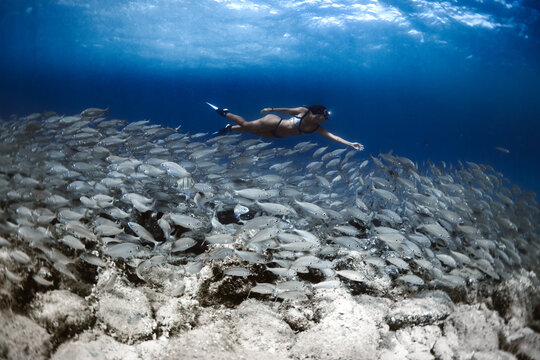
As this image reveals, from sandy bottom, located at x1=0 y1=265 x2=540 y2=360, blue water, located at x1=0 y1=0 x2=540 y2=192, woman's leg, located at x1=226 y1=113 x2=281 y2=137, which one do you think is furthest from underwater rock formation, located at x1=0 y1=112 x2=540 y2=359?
blue water, located at x1=0 y1=0 x2=540 y2=192

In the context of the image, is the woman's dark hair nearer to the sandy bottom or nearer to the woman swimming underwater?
the woman swimming underwater

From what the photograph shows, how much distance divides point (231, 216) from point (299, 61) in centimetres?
2729

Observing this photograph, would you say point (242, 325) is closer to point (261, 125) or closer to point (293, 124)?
point (293, 124)

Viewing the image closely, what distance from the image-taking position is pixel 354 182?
24.3 ft

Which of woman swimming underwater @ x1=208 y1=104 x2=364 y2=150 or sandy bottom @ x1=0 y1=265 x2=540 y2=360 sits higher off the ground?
woman swimming underwater @ x1=208 y1=104 x2=364 y2=150

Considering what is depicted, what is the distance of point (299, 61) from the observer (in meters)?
30.6

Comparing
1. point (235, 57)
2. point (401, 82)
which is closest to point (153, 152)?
point (235, 57)

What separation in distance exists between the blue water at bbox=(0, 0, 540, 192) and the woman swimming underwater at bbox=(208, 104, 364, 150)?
9004 mm

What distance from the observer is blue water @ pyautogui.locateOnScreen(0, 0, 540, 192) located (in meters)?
22.2

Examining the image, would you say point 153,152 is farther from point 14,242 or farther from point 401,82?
point 401,82

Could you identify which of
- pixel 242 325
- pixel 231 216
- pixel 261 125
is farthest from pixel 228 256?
pixel 261 125

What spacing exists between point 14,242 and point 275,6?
70.9 feet

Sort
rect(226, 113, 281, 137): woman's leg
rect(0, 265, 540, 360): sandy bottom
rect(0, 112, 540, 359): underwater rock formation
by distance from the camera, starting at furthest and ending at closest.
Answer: rect(226, 113, 281, 137): woman's leg
rect(0, 112, 540, 359): underwater rock formation
rect(0, 265, 540, 360): sandy bottom

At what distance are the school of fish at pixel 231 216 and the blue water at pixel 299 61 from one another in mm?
10053
